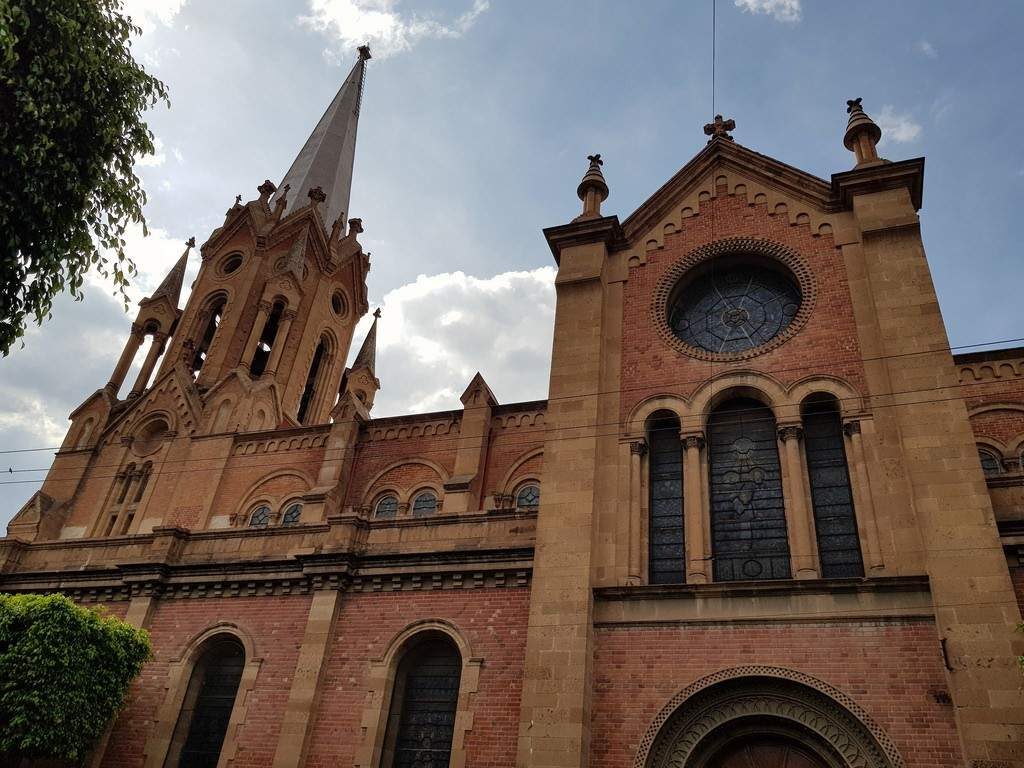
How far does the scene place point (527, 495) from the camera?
24.2m

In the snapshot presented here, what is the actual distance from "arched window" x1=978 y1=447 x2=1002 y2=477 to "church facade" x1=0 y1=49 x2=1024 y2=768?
70mm

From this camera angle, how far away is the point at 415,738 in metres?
15.8

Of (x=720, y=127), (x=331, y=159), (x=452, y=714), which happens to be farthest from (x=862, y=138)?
(x=331, y=159)

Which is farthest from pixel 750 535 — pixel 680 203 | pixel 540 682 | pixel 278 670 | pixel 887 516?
pixel 278 670

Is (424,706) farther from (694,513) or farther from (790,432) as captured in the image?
(790,432)

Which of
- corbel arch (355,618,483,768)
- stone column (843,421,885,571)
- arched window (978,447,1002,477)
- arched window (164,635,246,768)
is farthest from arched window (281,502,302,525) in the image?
arched window (978,447,1002,477)

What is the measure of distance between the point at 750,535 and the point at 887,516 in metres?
2.41

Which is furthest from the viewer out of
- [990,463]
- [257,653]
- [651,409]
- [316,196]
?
[316,196]

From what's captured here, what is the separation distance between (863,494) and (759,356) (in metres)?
3.66

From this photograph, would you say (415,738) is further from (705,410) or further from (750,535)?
(705,410)

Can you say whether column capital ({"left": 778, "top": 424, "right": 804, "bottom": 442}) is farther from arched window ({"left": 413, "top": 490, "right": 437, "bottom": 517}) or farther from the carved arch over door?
arched window ({"left": 413, "top": 490, "right": 437, "bottom": 517})

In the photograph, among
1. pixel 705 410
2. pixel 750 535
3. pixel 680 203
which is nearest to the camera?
pixel 750 535

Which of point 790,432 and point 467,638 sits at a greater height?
point 790,432

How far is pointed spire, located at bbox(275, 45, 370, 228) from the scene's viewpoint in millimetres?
44812
